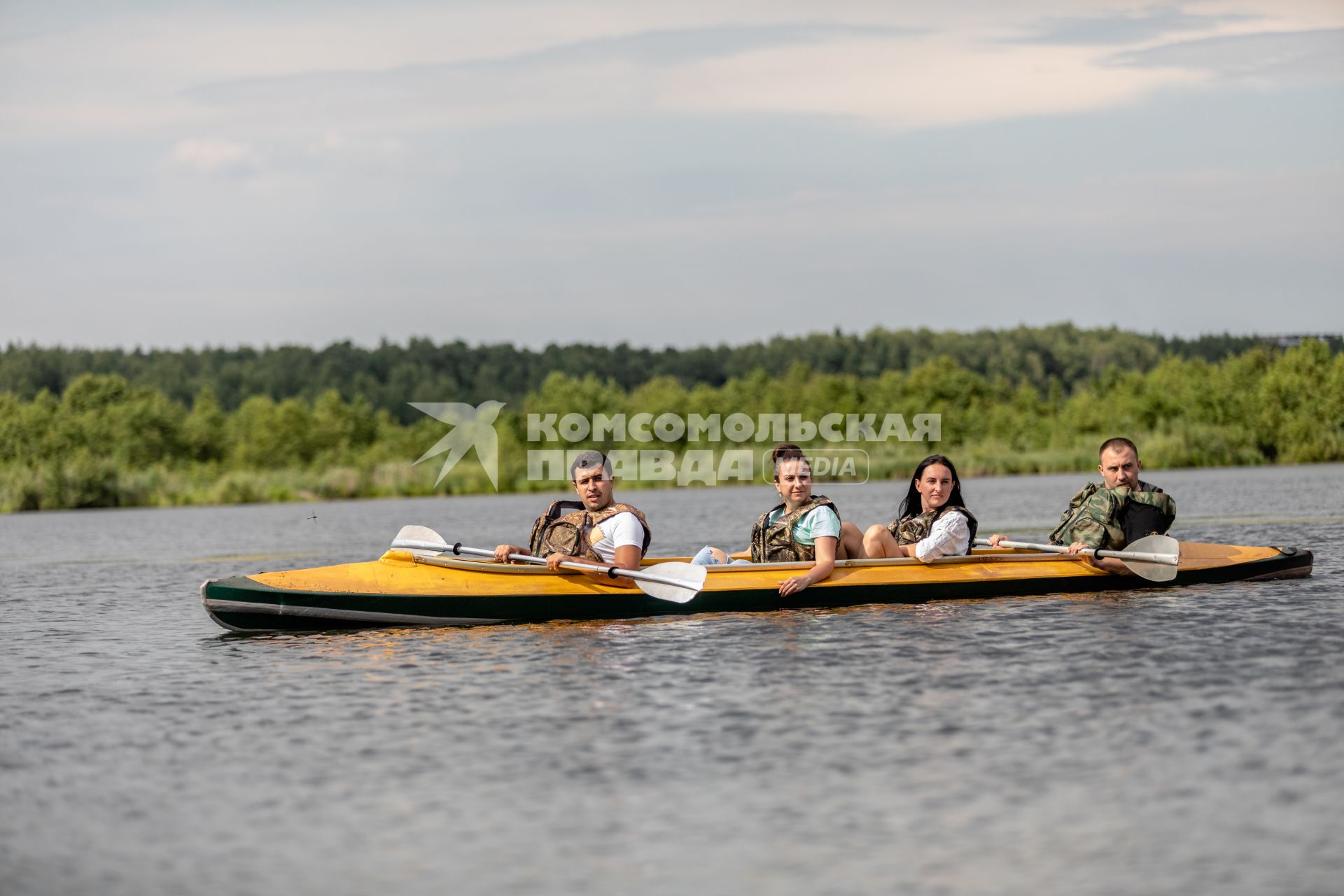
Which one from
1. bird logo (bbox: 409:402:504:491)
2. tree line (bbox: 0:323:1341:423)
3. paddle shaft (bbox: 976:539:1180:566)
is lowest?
paddle shaft (bbox: 976:539:1180:566)

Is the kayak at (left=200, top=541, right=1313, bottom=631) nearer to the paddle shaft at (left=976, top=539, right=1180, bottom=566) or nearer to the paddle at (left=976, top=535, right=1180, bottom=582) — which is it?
the paddle shaft at (left=976, top=539, right=1180, bottom=566)

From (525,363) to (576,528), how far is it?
373 feet

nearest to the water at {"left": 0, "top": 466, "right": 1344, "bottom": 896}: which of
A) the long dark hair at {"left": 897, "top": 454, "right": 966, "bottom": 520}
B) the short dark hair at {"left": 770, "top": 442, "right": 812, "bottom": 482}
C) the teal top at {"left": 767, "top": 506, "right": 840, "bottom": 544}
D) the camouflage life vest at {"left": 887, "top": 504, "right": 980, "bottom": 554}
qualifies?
the camouflage life vest at {"left": 887, "top": 504, "right": 980, "bottom": 554}

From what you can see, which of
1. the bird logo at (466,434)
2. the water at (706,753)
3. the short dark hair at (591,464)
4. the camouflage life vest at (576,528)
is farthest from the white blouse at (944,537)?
the bird logo at (466,434)

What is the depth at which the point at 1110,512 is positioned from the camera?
13023mm

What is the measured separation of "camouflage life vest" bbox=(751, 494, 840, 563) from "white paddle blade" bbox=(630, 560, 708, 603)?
68cm

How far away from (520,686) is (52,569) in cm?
1546

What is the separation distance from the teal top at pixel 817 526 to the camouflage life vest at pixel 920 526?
33.7 inches

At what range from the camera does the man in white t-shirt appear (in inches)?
452

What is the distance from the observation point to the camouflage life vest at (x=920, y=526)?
12.4 meters

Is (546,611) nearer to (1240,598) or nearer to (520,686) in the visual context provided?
(520,686)

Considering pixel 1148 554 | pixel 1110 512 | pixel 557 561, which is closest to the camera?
pixel 557 561

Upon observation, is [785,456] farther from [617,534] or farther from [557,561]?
[557,561]

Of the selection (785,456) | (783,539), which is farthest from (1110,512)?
(785,456)
